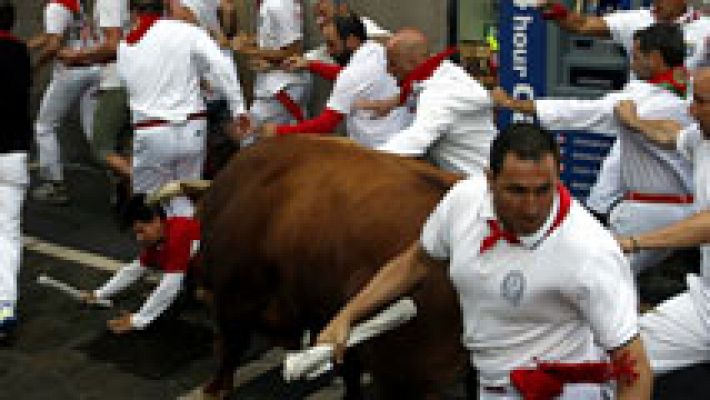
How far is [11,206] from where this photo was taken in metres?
7.61

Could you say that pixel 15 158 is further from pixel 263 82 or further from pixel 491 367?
pixel 491 367

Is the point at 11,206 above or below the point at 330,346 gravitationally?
below

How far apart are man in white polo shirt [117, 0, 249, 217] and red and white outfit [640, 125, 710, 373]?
372 cm

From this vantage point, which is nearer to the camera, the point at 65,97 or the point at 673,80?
the point at 673,80

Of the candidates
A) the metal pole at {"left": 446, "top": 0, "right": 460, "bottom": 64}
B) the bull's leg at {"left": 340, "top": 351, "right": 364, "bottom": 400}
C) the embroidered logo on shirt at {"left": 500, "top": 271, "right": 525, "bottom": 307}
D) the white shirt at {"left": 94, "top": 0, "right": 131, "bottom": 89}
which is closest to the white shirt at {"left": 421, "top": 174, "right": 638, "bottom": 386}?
the embroidered logo on shirt at {"left": 500, "top": 271, "right": 525, "bottom": 307}

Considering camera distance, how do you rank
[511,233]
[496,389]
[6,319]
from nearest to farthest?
[511,233]
[496,389]
[6,319]

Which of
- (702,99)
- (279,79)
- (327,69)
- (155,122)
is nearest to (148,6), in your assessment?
(155,122)

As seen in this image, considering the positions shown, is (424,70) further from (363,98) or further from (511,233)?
(511,233)

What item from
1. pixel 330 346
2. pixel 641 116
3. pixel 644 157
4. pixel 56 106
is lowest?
pixel 56 106

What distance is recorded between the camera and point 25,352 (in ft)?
23.0

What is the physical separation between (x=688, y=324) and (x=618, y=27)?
3.13 metres

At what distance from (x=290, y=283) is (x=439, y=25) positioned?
4.17m

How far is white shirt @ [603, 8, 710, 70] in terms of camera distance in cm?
718

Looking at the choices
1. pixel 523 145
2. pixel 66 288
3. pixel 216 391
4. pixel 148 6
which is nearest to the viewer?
pixel 523 145
